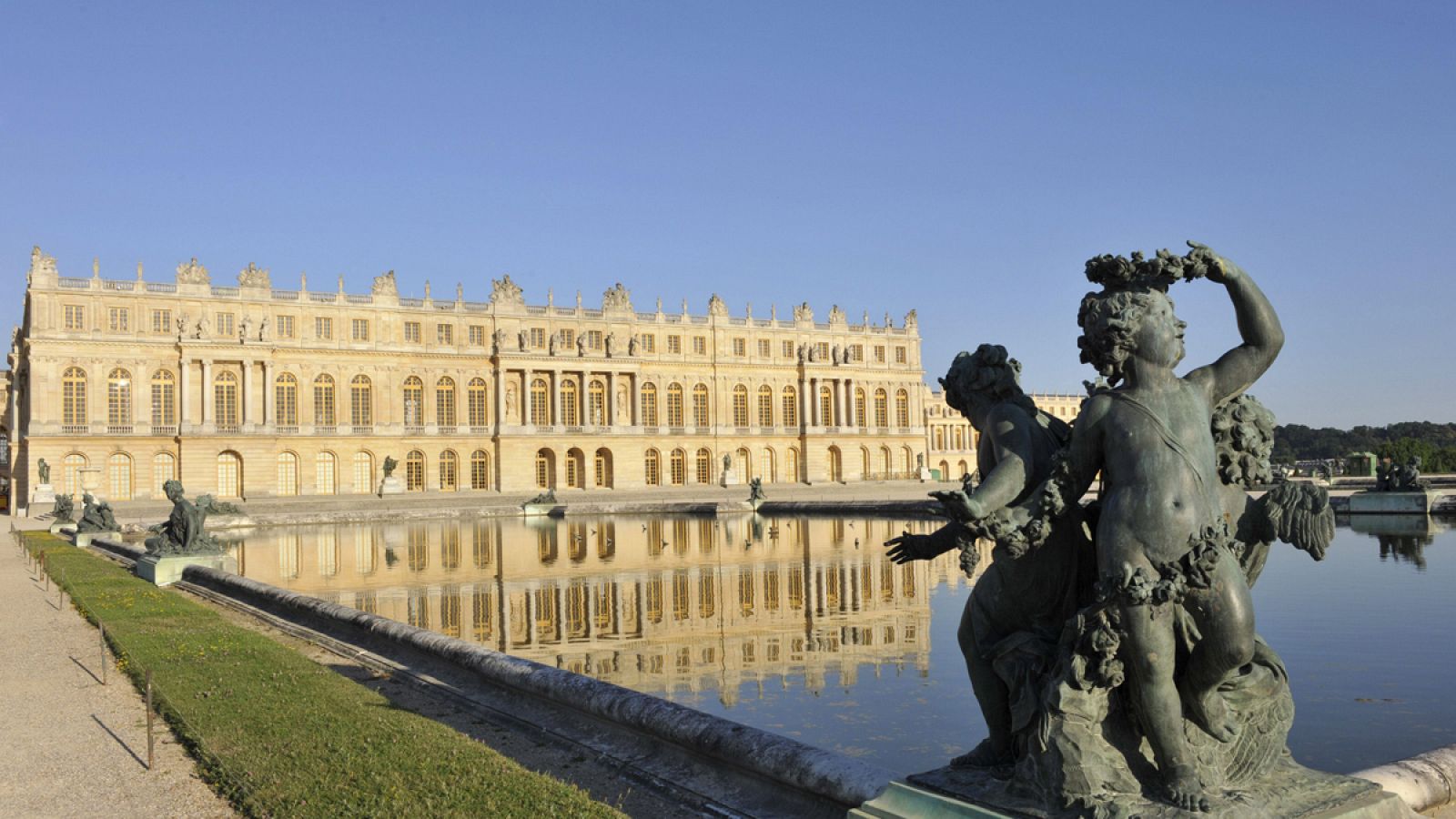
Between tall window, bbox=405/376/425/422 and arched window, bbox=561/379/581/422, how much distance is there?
8.24 m

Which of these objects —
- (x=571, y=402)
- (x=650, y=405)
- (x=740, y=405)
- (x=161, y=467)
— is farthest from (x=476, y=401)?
(x=740, y=405)

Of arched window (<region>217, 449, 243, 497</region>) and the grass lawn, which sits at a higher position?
arched window (<region>217, 449, 243, 497</region>)

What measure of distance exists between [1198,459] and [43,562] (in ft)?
63.4

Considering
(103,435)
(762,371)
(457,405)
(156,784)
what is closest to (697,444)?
(762,371)

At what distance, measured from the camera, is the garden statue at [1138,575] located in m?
3.20

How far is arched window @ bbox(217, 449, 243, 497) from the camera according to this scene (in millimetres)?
55312

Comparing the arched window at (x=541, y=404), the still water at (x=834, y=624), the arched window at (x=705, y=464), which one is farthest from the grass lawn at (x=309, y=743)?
the arched window at (x=705, y=464)

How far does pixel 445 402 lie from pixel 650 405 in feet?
41.3

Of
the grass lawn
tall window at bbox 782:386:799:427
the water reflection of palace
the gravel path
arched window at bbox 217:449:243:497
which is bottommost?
the water reflection of palace

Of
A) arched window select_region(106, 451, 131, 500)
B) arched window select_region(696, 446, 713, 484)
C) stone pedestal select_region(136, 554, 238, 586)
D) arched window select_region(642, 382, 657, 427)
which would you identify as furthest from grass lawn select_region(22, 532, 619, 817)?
arched window select_region(696, 446, 713, 484)

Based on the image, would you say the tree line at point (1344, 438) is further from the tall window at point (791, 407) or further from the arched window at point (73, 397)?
the arched window at point (73, 397)

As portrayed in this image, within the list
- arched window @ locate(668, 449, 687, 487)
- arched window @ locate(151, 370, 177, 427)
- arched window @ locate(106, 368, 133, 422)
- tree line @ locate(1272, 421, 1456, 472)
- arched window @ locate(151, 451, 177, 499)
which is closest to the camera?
arched window @ locate(106, 368, 133, 422)

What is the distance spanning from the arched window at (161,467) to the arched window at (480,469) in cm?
1530

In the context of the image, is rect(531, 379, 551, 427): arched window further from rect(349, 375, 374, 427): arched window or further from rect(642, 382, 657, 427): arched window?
rect(349, 375, 374, 427): arched window
